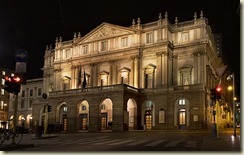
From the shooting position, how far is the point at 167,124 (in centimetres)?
5025

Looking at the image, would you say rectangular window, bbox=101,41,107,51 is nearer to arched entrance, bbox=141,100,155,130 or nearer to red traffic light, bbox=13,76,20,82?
arched entrance, bbox=141,100,155,130

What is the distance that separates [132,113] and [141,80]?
18.5ft

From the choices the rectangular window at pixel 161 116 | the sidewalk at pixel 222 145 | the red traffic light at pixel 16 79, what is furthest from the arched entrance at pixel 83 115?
the sidewalk at pixel 222 145

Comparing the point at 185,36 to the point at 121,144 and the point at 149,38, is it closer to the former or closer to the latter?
the point at 149,38

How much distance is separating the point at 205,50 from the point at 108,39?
16562 mm

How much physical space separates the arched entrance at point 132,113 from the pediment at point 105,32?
11.8 meters

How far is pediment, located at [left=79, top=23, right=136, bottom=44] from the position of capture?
2246 inches

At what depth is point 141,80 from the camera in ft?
180

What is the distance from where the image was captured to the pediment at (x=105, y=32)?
187ft

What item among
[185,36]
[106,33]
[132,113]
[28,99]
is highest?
[106,33]

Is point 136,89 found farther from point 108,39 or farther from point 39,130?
point 39,130

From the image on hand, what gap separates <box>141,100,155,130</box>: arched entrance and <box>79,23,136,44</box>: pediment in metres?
12.3

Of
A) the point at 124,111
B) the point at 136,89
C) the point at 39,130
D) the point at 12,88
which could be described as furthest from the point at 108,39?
the point at 12,88

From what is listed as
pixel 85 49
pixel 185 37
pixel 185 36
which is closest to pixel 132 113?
pixel 185 37
